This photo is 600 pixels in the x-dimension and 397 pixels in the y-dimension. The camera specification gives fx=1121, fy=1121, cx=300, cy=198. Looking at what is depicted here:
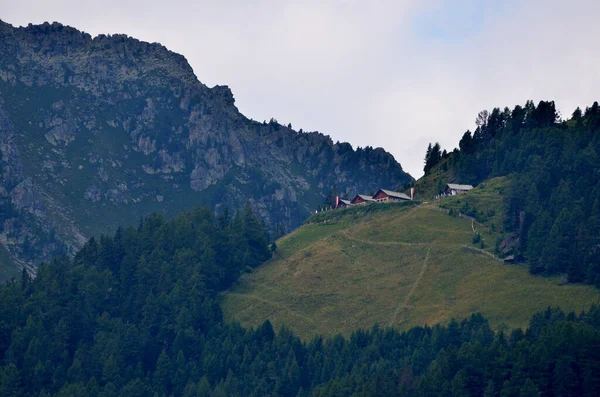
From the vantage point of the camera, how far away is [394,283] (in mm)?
174000

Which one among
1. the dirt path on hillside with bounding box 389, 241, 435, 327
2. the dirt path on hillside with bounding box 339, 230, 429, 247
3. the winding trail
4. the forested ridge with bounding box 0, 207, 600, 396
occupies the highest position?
the dirt path on hillside with bounding box 339, 230, 429, 247

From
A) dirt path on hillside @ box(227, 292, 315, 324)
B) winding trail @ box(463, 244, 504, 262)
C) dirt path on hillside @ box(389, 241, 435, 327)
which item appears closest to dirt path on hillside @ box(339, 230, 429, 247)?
dirt path on hillside @ box(389, 241, 435, 327)

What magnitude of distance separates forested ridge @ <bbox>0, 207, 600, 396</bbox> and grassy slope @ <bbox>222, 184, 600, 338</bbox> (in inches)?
216

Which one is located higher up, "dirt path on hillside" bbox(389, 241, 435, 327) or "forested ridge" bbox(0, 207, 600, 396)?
"dirt path on hillside" bbox(389, 241, 435, 327)

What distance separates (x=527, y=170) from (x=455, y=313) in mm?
46145

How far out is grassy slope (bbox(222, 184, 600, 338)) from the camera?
15866 cm

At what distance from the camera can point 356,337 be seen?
156m

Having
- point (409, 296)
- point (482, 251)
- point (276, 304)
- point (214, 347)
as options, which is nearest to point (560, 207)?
point (482, 251)

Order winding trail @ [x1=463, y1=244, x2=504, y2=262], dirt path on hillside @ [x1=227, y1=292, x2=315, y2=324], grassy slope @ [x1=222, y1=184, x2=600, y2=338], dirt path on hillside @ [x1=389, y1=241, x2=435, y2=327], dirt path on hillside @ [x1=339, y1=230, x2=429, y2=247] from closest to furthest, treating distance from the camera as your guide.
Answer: grassy slope @ [x1=222, y1=184, x2=600, y2=338] → dirt path on hillside @ [x1=389, y1=241, x2=435, y2=327] → dirt path on hillside @ [x1=227, y1=292, x2=315, y2=324] → winding trail @ [x1=463, y1=244, x2=504, y2=262] → dirt path on hillside @ [x1=339, y1=230, x2=429, y2=247]

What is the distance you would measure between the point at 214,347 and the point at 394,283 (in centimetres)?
2958

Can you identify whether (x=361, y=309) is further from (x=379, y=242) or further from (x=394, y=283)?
(x=379, y=242)

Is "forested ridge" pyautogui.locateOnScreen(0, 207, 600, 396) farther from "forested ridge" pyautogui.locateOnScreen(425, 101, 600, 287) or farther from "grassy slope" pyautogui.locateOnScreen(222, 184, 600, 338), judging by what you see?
"forested ridge" pyautogui.locateOnScreen(425, 101, 600, 287)

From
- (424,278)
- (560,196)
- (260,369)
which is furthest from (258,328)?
(560,196)

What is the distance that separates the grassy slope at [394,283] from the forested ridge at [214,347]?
5474mm
